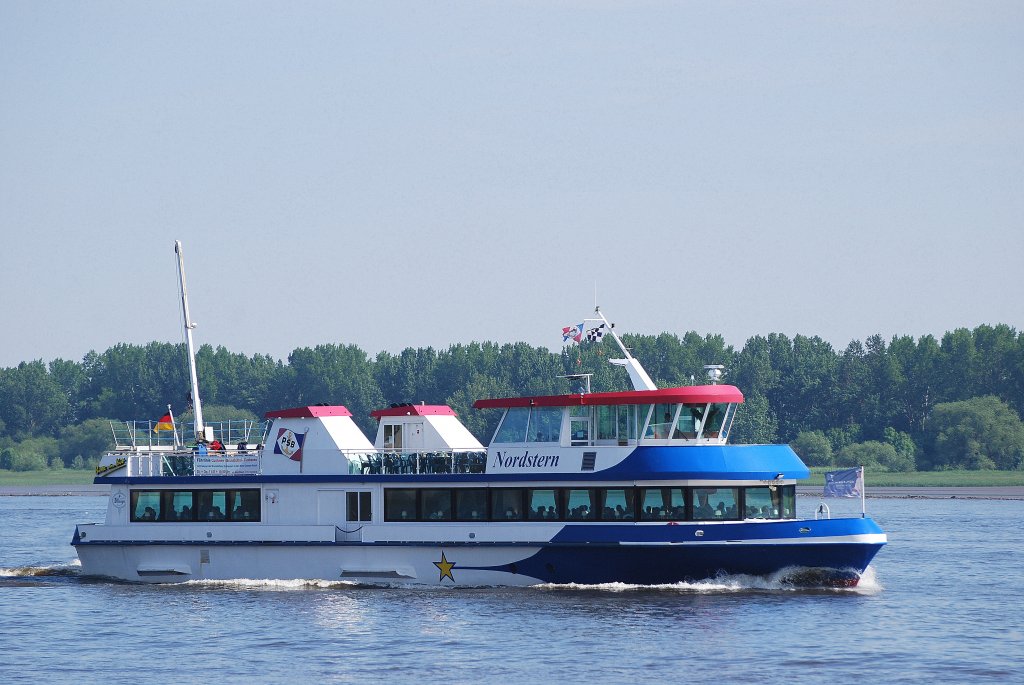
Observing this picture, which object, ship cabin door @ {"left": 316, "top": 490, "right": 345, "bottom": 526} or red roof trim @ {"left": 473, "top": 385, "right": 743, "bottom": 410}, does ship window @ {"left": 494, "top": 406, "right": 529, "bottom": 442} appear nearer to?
red roof trim @ {"left": 473, "top": 385, "right": 743, "bottom": 410}

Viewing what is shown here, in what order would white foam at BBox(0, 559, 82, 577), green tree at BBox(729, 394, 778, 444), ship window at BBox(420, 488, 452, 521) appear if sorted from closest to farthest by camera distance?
ship window at BBox(420, 488, 452, 521) < white foam at BBox(0, 559, 82, 577) < green tree at BBox(729, 394, 778, 444)

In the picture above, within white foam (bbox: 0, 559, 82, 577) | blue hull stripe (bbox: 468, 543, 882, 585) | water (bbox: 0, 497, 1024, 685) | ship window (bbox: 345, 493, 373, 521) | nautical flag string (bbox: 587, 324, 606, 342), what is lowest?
water (bbox: 0, 497, 1024, 685)

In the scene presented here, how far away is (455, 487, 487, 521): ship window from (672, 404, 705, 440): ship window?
4948 millimetres

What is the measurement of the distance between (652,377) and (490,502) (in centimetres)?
8130

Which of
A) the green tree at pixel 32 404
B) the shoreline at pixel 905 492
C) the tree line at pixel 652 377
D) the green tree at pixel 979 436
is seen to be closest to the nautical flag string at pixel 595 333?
the shoreline at pixel 905 492

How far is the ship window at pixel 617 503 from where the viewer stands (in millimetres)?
35438

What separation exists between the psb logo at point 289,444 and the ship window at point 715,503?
10.4 meters

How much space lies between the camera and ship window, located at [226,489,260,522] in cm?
3903

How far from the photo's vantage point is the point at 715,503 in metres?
35.1

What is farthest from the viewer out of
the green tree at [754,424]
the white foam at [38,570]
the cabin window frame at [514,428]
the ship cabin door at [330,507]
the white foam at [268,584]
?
the green tree at [754,424]

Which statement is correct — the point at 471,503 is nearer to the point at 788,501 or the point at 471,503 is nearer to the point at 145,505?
the point at 788,501

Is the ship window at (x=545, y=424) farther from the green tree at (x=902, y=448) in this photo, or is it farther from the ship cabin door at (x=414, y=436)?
the green tree at (x=902, y=448)

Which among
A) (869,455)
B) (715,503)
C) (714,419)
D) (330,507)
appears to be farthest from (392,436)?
(869,455)

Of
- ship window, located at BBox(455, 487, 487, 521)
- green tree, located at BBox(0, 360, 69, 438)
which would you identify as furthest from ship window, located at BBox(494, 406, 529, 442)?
green tree, located at BBox(0, 360, 69, 438)
